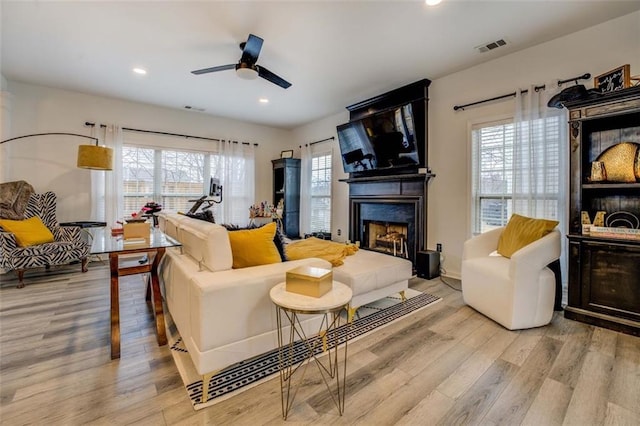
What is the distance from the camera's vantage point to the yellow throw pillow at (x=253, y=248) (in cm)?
190

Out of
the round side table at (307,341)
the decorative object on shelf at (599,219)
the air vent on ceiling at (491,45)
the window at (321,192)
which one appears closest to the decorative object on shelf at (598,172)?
the decorative object on shelf at (599,219)

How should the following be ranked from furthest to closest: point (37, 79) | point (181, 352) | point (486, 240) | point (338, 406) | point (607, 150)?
point (37, 79)
point (486, 240)
point (607, 150)
point (181, 352)
point (338, 406)

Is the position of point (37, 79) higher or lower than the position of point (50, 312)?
higher

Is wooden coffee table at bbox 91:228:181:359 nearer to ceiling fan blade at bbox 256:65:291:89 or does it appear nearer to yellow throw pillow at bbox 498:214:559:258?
ceiling fan blade at bbox 256:65:291:89

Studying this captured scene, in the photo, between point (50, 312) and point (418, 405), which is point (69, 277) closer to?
point (50, 312)

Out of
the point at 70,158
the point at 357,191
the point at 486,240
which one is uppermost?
the point at 70,158

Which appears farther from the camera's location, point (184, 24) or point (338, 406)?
point (184, 24)

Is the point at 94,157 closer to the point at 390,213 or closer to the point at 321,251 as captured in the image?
the point at 321,251

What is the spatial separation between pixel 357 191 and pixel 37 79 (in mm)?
5014

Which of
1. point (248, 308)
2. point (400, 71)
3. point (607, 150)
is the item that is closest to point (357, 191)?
point (400, 71)

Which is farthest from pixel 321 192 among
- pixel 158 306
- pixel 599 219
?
pixel 599 219

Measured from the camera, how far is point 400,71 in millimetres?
Answer: 3594

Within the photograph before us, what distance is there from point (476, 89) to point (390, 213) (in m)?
1.97

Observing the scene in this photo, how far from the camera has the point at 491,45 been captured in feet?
9.73
